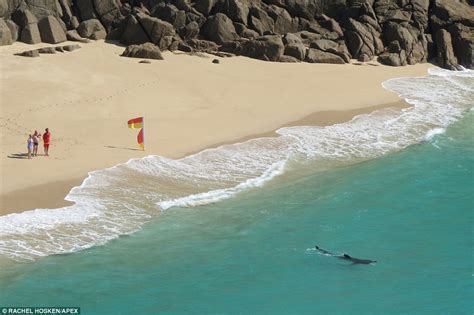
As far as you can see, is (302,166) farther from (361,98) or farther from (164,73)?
(164,73)

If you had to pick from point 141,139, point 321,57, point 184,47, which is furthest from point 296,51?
point 141,139

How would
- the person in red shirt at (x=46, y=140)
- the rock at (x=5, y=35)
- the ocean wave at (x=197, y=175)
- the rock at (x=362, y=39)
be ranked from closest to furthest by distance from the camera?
1. the ocean wave at (x=197, y=175)
2. the person in red shirt at (x=46, y=140)
3. the rock at (x=5, y=35)
4. the rock at (x=362, y=39)

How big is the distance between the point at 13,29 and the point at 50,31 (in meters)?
2.12

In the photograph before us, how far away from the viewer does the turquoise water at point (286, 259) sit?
16.3 metres

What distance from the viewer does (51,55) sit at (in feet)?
127

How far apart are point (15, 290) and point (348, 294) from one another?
25.7 feet

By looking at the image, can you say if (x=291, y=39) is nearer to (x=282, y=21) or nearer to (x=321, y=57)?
(x=321, y=57)

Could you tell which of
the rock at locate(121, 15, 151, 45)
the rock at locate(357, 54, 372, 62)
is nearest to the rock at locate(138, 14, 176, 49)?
the rock at locate(121, 15, 151, 45)

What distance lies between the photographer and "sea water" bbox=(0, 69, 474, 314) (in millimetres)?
16562

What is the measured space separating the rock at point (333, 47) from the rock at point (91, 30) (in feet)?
42.9

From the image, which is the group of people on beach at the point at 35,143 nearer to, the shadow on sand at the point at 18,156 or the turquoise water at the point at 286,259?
the shadow on sand at the point at 18,156

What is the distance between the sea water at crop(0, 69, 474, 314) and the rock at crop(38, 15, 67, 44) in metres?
18.3

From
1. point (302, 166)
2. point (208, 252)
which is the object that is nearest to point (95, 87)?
point (302, 166)

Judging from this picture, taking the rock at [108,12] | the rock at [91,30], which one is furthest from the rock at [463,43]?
the rock at [91,30]
